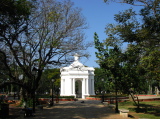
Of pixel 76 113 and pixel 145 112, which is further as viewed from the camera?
pixel 145 112

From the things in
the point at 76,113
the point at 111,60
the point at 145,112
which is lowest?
the point at 145,112

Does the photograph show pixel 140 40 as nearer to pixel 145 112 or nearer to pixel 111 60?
pixel 111 60

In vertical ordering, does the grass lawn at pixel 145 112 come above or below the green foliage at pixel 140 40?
below

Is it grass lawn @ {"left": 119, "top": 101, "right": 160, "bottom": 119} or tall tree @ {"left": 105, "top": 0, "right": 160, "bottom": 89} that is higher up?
tall tree @ {"left": 105, "top": 0, "right": 160, "bottom": 89}

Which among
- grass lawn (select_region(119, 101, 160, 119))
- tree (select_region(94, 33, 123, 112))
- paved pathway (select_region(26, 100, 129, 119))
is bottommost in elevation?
grass lawn (select_region(119, 101, 160, 119))

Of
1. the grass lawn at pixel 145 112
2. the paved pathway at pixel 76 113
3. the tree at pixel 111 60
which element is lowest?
the grass lawn at pixel 145 112

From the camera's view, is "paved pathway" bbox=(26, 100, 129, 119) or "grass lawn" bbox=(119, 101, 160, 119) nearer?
"paved pathway" bbox=(26, 100, 129, 119)

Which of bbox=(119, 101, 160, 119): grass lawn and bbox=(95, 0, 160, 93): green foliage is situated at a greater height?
bbox=(95, 0, 160, 93): green foliage

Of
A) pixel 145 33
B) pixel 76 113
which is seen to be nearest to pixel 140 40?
pixel 145 33

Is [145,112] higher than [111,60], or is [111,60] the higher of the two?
[111,60]

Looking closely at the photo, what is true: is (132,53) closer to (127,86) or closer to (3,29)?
(127,86)

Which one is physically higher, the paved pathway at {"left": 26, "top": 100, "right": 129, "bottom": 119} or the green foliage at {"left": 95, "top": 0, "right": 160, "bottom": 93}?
the green foliage at {"left": 95, "top": 0, "right": 160, "bottom": 93}

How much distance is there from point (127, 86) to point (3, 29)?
10774 mm

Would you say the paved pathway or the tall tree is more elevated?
the tall tree
